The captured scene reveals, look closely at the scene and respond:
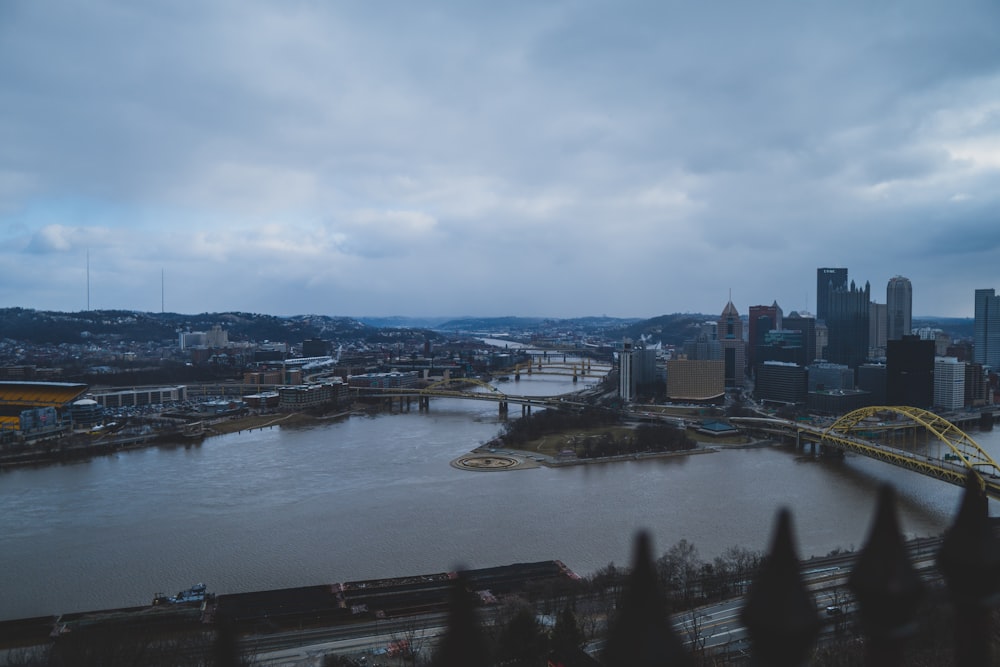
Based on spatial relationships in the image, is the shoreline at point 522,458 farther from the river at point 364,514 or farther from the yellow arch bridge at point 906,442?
the yellow arch bridge at point 906,442

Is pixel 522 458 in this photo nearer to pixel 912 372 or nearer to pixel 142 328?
pixel 912 372

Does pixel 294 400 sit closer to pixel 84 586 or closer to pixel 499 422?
pixel 499 422

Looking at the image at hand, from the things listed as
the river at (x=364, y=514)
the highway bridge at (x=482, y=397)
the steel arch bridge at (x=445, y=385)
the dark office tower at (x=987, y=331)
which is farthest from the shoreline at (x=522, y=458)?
the dark office tower at (x=987, y=331)

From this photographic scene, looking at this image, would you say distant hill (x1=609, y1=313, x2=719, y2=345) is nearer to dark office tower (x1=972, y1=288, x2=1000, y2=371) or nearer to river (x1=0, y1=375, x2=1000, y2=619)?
dark office tower (x1=972, y1=288, x2=1000, y2=371)

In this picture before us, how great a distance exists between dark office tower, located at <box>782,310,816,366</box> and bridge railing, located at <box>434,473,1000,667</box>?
2704 cm

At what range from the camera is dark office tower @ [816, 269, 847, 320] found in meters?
36.9

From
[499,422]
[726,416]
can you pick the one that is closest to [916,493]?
[726,416]

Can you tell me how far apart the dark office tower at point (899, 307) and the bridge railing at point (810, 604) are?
115ft

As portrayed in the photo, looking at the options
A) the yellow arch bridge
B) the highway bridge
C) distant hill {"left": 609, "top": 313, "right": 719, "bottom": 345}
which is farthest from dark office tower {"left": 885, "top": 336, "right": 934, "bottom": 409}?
distant hill {"left": 609, "top": 313, "right": 719, "bottom": 345}

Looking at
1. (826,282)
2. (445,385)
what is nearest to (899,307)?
(826,282)

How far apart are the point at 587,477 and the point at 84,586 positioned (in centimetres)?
616

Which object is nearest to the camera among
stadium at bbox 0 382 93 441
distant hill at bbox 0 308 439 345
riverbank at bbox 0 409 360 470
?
riverbank at bbox 0 409 360 470

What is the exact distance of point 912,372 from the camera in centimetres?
1738

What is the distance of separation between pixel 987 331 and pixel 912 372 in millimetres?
13377
